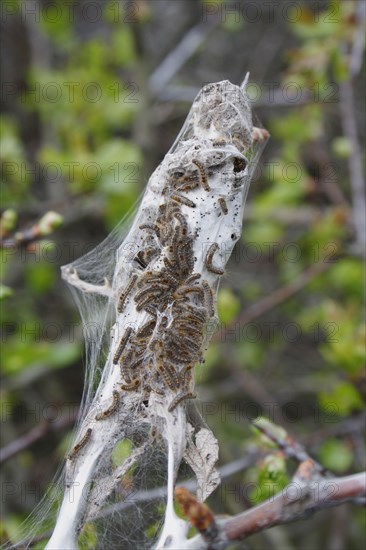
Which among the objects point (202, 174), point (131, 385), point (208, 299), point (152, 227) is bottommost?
point (131, 385)

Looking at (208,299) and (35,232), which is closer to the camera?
(208,299)

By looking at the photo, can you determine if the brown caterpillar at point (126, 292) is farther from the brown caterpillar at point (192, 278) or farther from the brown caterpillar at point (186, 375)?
the brown caterpillar at point (186, 375)

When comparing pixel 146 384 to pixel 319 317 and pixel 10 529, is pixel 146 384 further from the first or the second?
pixel 319 317

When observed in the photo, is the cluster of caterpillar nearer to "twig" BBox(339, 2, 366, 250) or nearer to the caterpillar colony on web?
the caterpillar colony on web

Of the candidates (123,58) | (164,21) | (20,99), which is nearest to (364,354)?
(123,58)

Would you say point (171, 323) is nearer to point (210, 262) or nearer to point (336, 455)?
point (210, 262)

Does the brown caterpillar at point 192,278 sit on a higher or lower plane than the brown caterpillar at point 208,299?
higher

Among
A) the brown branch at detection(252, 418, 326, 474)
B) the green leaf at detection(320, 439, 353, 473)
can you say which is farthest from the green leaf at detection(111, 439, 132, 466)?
the green leaf at detection(320, 439, 353, 473)

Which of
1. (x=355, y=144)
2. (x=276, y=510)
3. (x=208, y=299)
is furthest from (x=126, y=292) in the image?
(x=355, y=144)

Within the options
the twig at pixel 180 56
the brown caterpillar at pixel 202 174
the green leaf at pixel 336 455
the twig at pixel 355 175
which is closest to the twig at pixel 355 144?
the twig at pixel 355 175
